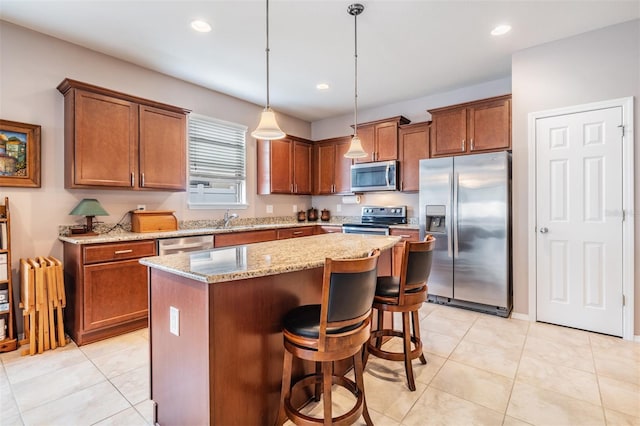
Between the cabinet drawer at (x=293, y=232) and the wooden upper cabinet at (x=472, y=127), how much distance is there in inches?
84.5

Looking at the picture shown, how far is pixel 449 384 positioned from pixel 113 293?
288 cm

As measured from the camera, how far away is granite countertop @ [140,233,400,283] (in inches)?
54.9

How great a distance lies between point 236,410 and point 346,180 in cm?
407

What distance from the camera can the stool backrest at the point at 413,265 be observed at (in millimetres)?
2003

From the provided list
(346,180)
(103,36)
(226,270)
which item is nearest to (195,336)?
(226,270)

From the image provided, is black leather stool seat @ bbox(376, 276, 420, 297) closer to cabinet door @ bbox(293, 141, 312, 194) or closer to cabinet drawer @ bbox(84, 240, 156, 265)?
cabinet drawer @ bbox(84, 240, 156, 265)

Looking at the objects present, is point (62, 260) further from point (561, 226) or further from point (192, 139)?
point (561, 226)

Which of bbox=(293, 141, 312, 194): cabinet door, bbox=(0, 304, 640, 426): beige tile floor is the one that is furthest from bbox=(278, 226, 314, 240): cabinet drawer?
bbox=(0, 304, 640, 426): beige tile floor

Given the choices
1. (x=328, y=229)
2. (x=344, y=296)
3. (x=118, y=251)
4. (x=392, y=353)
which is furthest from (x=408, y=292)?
(x=328, y=229)

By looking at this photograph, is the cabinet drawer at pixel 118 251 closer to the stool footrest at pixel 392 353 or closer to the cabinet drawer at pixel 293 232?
the cabinet drawer at pixel 293 232

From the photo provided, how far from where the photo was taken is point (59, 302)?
267 cm

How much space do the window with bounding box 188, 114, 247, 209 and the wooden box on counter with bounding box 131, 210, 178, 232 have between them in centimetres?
50

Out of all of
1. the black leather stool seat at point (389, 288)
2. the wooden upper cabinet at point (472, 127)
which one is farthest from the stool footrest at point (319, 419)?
the wooden upper cabinet at point (472, 127)

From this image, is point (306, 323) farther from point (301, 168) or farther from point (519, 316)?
point (301, 168)
